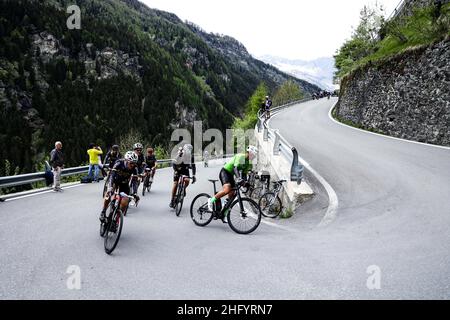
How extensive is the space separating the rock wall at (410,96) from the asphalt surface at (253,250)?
665cm

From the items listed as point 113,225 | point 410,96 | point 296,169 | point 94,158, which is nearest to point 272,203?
point 296,169

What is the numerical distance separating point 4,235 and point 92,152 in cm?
942

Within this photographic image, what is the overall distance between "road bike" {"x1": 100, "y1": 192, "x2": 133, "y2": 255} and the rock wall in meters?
14.3

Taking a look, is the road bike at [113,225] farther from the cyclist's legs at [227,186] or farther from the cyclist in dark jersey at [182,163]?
the cyclist in dark jersey at [182,163]

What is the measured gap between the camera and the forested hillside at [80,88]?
3625 inches

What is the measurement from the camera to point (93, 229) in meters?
7.06

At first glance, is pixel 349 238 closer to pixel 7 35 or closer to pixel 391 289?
pixel 391 289

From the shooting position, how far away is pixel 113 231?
5844mm

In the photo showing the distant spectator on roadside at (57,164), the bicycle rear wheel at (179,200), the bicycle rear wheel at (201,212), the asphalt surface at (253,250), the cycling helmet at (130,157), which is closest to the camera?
the asphalt surface at (253,250)

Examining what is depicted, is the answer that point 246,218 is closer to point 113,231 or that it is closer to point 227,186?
point 227,186

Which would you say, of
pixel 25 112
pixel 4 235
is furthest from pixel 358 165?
pixel 25 112

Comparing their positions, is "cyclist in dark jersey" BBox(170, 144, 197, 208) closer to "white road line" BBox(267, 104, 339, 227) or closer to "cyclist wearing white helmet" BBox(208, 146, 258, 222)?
"cyclist wearing white helmet" BBox(208, 146, 258, 222)

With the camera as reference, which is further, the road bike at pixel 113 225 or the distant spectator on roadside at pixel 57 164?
the distant spectator on roadside at pixel 57 164

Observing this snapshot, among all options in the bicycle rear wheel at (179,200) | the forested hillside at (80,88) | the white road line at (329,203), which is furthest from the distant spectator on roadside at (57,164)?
the forested hillside at (80,88)
